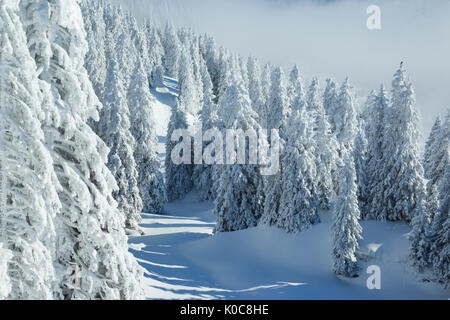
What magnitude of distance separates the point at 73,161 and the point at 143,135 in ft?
96.3

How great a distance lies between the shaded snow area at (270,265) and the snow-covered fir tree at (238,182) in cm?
185

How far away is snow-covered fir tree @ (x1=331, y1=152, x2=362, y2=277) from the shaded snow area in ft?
3.37

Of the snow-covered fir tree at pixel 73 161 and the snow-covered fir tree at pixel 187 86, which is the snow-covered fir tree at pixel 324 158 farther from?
the snow-covered fir tree at pixel 187 86

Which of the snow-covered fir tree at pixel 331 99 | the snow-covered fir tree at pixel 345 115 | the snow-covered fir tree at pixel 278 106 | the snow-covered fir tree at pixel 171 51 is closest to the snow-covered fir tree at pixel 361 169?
the snow-covered fir tree at pixel 345 115

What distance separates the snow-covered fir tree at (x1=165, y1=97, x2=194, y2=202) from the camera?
49938 millimetres

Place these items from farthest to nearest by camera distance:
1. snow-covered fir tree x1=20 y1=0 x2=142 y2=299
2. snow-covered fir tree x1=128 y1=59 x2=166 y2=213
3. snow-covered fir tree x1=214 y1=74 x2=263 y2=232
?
1. snow-covered fir tree x1=128 y1=59 x2=166 y2=213
2. snow-covered fir tree x1=214 y1=74 x2=263 y2=232
3. snow-covered fir tree x1=20 y1=0 x2=142 y2=299

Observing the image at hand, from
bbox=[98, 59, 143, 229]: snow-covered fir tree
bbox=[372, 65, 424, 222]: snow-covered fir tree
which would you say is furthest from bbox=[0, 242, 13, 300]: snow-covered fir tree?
bbox=[372, 65, 424, 222]: snow-covered fir tree

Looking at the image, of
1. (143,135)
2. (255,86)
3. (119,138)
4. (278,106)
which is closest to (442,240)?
(278,106)

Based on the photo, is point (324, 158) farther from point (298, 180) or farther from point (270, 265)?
point (270, 265)

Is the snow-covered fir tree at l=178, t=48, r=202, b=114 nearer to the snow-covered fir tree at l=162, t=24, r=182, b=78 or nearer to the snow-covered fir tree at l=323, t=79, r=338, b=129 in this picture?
the snow-covered fir tree at l=162, t=24, r=182, b=78

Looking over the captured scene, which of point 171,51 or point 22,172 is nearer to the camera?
point 22,172

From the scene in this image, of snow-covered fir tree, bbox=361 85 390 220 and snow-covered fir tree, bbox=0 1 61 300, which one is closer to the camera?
snow-covered fir tree, bbox=0 1 61 300

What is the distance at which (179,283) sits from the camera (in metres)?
21.0

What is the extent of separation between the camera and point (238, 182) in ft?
97.3
